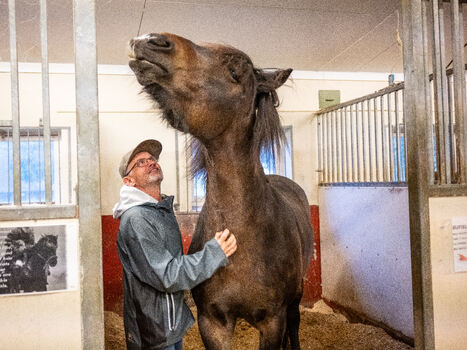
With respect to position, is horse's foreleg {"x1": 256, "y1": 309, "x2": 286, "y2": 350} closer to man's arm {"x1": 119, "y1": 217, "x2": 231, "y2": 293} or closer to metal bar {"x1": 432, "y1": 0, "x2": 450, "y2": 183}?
man's arm {"x1": 119, "y1": 217, "x2": 231, "y2": 293}

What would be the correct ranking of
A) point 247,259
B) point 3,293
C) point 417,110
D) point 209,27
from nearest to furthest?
point 3,293
point 417,110
point 247,259
point 209,27

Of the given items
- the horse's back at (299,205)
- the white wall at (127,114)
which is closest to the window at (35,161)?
the white wall at (127,114)

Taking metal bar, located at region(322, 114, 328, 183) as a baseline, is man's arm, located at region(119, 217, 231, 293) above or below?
below

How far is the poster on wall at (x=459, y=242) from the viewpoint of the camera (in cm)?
173

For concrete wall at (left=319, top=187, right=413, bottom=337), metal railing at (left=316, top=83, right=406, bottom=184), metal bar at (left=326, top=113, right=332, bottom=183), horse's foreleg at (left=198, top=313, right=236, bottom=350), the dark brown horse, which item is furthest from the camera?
metal bar at (left=326, top=113, right=332, bottom=183)

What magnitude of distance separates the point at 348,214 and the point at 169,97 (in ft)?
9.65

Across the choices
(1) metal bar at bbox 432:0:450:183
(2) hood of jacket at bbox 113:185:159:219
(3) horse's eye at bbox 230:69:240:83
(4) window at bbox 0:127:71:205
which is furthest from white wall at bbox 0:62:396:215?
(1) metal bar at bbox 432:0:450:183

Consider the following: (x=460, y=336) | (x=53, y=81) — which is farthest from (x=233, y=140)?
(x=53, y=81)

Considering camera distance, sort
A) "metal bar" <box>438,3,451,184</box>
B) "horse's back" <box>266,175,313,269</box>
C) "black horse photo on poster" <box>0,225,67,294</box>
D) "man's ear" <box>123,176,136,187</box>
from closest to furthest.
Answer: "black horse photo on poster" <box>0,225,67,294</box> < "metal bar" <box>438,3,451,184</box> < "man's ear" <box>123,176,136,187</box> < "horse's back" <box>266,175,313,269</box>

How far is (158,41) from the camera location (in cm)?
139

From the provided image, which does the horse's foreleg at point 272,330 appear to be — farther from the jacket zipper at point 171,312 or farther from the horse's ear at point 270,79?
the horse's ear at point 270,79

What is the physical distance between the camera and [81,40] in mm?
1289

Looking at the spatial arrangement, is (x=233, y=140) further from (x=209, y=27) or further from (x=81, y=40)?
(x=209, y=27)

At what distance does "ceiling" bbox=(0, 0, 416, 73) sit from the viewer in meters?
3.03
